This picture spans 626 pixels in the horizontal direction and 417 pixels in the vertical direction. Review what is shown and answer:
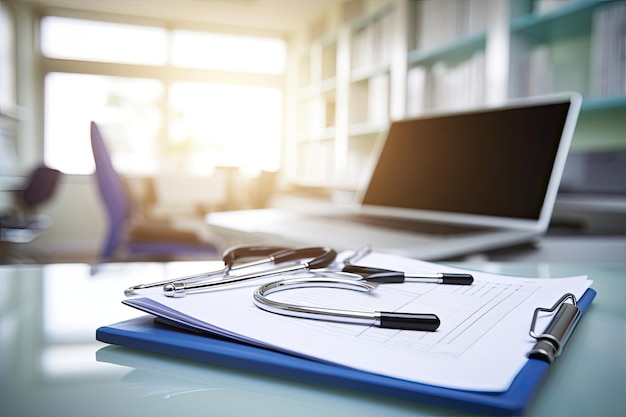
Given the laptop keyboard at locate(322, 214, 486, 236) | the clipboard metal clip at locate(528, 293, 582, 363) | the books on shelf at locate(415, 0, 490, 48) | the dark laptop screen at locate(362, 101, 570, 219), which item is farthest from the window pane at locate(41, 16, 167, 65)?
the clipboard metal clip at locate(528, 293, 582, 363)

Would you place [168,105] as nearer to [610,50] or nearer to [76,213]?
[76,213]

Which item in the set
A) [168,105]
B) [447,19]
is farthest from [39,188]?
[447,19]

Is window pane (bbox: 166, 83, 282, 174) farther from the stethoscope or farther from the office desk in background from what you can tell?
the office desk in background

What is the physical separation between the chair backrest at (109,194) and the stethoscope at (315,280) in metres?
1.56

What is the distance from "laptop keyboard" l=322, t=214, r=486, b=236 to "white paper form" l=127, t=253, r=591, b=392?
0.44m

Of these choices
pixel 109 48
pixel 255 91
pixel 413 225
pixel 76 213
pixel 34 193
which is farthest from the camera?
pixel 255 91

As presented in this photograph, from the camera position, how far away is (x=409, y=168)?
1.14 meters

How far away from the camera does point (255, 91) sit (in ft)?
18.0

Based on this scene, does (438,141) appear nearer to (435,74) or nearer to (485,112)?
(485,112)

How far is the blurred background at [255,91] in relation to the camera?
6.21 feet

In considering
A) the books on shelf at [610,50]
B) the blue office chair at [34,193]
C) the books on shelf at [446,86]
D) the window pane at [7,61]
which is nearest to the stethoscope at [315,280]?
the books on shelf at [610,50]

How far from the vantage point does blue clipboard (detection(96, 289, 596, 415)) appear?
0.21 m

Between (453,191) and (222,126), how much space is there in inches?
188

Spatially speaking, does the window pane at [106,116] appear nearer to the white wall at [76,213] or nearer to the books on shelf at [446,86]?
the white wall at [76,213]
